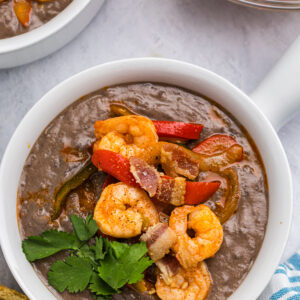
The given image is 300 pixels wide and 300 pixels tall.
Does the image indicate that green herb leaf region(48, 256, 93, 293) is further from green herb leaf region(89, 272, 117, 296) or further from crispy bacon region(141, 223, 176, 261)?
crispy bacon region(141, 223, 176, 261)

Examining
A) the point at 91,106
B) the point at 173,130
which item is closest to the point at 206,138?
the point at 173,130

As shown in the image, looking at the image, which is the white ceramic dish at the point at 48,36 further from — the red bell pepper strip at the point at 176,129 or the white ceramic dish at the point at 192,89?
the red bell pepper strip at the point at 176,129

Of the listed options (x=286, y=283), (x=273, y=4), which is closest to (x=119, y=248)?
(x=286, y=283)

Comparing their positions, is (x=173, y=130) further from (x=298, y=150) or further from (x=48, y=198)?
(x=298, y=150)

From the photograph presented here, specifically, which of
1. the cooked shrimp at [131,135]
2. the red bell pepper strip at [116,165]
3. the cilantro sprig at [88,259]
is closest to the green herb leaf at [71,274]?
the cilantro sprig at [88,259]

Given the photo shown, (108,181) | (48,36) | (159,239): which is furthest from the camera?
(48,36)

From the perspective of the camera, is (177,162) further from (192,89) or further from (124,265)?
(124,265)
